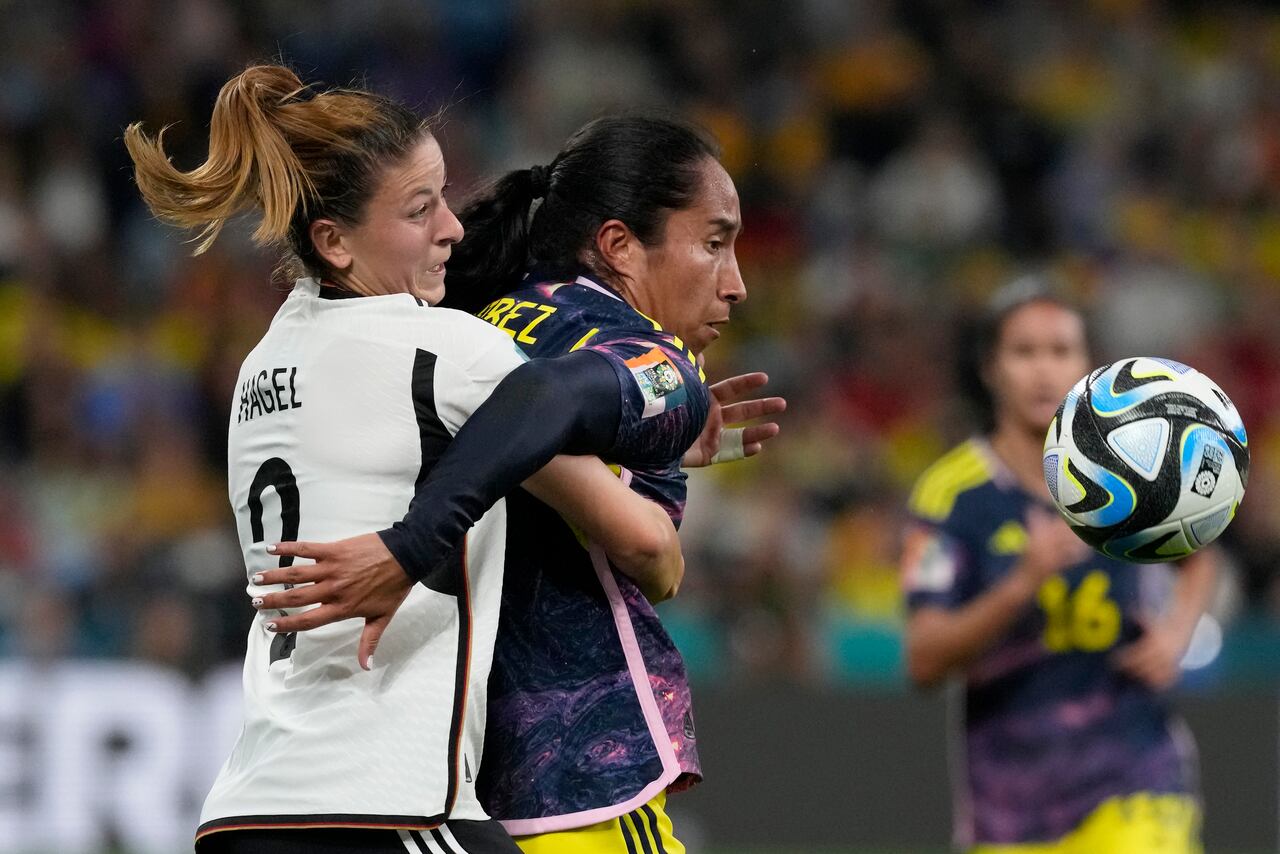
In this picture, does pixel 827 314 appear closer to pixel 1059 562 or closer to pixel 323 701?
pixel 1059 562

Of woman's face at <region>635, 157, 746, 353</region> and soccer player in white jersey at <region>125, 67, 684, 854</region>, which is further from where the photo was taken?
woman's face at <region>635, 157, 746, 353</region>

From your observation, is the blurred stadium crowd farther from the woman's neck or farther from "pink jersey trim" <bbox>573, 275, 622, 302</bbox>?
"pink jersey trim" <bbox>573, 275, 622, 302</bbox>

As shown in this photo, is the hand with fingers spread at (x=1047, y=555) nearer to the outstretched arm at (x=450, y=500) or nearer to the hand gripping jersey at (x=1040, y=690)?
the hand gripping jersey at (x=1040, y=690)

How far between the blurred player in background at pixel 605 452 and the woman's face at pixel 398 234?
0.24 metres

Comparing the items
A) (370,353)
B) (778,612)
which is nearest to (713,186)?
(370,353)

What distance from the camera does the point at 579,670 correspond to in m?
2.94

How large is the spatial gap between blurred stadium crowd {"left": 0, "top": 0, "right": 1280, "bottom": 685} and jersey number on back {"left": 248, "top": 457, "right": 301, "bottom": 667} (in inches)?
232

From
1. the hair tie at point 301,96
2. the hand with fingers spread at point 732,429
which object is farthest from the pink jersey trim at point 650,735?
the hair tie at point 301,96

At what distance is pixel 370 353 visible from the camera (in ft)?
8.80

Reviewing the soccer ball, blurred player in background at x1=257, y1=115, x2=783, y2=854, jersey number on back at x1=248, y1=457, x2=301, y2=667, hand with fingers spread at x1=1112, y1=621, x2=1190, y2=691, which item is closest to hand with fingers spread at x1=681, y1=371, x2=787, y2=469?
blurred player in background at x1=257, y1=115, x2=783, y2=854

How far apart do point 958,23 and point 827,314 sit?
276cm

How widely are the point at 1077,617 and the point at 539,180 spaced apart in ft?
7.15

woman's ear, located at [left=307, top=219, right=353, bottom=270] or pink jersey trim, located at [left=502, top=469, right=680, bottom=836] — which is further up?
woman's ear, located at [left=307, top=219, right=353, bottom=270]

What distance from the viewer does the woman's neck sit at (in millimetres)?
4930
